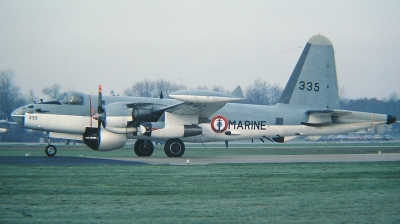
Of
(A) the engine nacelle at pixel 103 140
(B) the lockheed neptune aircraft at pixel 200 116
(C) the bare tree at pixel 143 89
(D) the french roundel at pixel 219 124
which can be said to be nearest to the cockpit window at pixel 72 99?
(B) the lockheed neptune aircraft at pixel 200 116

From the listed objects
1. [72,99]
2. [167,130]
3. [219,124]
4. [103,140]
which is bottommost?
[103,140]

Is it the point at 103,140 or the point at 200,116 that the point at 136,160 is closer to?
the point at 103,140

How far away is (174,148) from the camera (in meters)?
28.0

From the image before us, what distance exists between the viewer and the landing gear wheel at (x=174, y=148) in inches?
1098

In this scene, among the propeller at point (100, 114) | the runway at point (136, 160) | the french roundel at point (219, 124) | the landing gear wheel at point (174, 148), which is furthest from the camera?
the french roundel at point (219, 124)

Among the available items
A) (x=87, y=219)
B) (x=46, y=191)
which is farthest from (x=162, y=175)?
(x=87, y=219)

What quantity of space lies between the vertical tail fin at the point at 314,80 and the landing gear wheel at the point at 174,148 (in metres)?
8.56

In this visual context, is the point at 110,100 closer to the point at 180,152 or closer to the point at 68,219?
the point at 180,152

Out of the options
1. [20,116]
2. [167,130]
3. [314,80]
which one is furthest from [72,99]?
[314,80]

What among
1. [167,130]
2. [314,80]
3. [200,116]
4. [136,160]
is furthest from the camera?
[314,80]

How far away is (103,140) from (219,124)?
7.17 metres

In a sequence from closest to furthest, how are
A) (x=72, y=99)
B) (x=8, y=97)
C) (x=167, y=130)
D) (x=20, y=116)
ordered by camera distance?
(x=167, y=130), (x=20, y=116), (x=72, y=99), (x=8, y=97)

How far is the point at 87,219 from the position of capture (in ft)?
28.7

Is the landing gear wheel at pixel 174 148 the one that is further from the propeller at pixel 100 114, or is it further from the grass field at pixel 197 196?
the grass field at pixel 197 196
